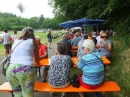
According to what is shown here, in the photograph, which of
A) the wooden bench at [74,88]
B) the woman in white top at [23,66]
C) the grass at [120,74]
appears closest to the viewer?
the woman in white top at [23,66]

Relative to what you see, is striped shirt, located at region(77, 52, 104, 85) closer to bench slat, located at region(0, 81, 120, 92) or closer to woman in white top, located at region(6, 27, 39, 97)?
bench slat, located at region(0, 81, 120, 92)

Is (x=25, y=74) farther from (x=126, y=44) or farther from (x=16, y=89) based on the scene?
(x=126, y=44)

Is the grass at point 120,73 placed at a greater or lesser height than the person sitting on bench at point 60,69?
lesser

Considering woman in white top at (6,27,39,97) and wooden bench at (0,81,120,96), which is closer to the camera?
woman in white top at (6,27,39,97)

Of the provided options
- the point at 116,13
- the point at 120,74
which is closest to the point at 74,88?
the point at 120,74

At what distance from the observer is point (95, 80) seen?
3.49 metres

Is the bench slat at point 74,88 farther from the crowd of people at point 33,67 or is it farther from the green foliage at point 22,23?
the green foliage at point 22,23

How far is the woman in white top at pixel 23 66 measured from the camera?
9.81ft

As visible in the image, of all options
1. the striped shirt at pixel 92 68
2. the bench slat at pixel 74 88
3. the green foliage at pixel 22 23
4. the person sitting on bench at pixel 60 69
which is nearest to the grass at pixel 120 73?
the bench slat at pixel 74 88

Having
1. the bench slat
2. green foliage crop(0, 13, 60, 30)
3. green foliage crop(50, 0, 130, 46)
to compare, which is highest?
green foliage crop(0, 13, 60, 30)

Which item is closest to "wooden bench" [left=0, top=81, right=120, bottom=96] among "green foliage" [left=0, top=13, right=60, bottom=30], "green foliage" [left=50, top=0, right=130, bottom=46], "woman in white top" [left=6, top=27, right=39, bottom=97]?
"woman in white top" [left=6, top=27, right=39, bottom=97]

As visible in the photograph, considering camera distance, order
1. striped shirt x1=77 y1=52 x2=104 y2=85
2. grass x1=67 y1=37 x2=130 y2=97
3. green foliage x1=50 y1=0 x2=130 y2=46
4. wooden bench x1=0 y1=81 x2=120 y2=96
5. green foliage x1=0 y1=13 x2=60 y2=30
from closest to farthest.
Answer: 1. striped shirt x1=77 y1=52 x2=104 y2=85
2. wooden bench x1=0 y1=81 x2=120 y2=96
3. grass x1=67 y1=37 x2=130 y2=97
4. green foliage x1=50 y1=0 x2=130 y2=46
5. green foliage x1=0 y1=13 x2=60 y2=30

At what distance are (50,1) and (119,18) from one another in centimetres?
2505

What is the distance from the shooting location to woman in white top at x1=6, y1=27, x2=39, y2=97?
2.99 m
